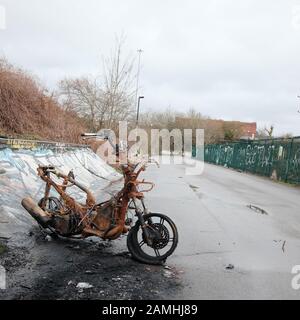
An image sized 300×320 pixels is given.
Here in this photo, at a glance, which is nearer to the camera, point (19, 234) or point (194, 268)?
point (194, 268)

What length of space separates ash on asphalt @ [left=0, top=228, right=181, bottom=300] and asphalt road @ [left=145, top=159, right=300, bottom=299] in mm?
359

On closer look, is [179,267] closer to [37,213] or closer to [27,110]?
[37,213]

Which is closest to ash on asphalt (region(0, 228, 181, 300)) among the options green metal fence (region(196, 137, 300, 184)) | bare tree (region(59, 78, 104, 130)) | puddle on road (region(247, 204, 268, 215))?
puddle on road (region(247, 204, 268, 215))

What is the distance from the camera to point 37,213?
21.7 ft

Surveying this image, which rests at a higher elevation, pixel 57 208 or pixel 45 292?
pixel 57 208

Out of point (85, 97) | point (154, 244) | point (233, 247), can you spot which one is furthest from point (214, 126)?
point (154, 244)

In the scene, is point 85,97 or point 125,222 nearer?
point 125,222

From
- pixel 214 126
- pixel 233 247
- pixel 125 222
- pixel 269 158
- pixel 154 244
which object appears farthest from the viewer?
pixel 214 126

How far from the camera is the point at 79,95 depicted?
3262 centimetres

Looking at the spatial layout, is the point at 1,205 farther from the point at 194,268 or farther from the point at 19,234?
the point at 194,268

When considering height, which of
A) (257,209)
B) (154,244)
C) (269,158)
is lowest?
(257,209)

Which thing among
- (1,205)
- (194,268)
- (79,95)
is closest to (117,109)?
(79,95)

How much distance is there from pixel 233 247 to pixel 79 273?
2815 mm
